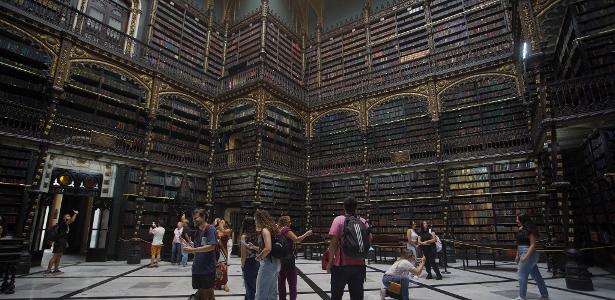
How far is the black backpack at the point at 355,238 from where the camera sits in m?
2.40

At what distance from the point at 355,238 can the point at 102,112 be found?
10338 mm

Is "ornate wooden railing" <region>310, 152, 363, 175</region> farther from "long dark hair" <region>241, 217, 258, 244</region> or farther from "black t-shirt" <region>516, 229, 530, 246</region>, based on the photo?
"long dark hair" <region>241, 217, 258, 244</region>

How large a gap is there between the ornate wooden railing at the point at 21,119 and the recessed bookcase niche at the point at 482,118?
1162 cm

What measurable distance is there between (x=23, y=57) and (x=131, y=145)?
3.41 meters

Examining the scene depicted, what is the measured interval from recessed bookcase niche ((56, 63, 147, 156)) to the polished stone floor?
394 centimetres

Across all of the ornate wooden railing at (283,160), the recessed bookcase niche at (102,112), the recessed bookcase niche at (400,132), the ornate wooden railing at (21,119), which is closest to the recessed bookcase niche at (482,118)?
the recessed bookcase niche at (400,132)

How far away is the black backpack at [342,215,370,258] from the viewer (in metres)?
2.40

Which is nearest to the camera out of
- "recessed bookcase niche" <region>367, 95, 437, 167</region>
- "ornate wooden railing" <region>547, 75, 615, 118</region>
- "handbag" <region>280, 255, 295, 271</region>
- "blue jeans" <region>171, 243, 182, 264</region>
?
"handbag" <region>280, 255, 295, 271</region>

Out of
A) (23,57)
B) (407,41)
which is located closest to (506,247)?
(407,41)

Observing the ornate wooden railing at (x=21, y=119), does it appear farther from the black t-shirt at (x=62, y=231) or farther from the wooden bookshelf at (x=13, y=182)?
the black t-shirt at (x=62, y=231)

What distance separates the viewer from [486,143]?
31.5ft

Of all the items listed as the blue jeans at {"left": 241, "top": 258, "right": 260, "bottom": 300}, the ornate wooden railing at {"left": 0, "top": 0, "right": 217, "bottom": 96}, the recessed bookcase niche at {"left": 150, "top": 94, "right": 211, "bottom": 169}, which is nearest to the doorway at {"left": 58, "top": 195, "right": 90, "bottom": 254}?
the recessed bookcase niche at {"left": 150, "top": 94, "right": 211, "bottom": 169}

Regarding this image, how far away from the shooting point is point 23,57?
8.21 meters

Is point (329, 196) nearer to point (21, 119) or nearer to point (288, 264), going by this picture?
point (288, 264)
